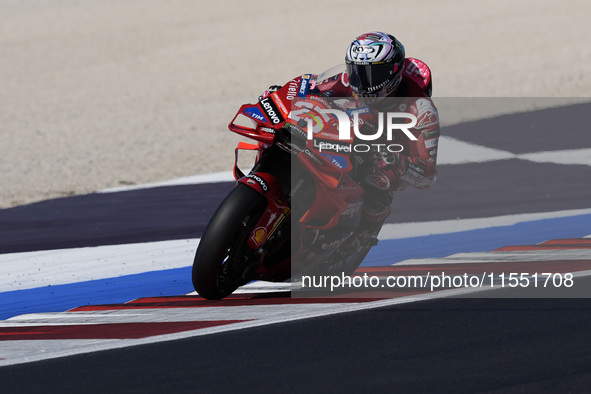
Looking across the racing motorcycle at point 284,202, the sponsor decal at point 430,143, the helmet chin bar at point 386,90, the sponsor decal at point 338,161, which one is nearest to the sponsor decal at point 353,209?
the racing motorcycle at point 284,202

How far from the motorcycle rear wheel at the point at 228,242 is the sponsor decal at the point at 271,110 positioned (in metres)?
0.39

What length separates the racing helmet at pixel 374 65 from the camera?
5.84m

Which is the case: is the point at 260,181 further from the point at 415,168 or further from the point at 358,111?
the point at 415,168

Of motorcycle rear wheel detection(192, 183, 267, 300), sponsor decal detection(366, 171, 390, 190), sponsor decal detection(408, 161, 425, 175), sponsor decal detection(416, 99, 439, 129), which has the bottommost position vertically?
motorcycle rear wheel detection(192, 183, 267, 300)

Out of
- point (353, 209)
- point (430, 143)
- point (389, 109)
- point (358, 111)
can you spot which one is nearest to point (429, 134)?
point (430, 143)

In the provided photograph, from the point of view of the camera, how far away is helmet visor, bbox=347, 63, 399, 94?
587 centimetres

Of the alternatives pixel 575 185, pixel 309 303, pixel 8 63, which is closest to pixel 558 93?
pixel 575 185

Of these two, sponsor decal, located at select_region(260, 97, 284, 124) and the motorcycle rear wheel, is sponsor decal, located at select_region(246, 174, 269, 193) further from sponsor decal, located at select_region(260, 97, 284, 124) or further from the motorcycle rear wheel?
sponsor decal, located at select_region(260, 97, 284, 124)

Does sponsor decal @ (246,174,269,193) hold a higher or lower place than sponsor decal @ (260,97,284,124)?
lower

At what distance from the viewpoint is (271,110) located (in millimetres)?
5574

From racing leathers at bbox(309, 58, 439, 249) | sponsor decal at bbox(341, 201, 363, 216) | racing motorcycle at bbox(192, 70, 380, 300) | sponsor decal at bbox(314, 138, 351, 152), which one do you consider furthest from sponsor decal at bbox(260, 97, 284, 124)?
sponsor decal at bbox(341, 201, 363, 216)

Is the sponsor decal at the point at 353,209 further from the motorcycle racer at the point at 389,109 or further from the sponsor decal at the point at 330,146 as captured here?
the sponsor decal at the point at 330,146

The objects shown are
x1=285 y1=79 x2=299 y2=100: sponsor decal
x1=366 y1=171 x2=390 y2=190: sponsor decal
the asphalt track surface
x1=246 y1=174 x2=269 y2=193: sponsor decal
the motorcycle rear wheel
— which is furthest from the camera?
x1=366 y1=171 x2=390 y2=190: sponsor decal

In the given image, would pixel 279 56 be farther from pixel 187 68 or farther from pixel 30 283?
pixel 30 283
